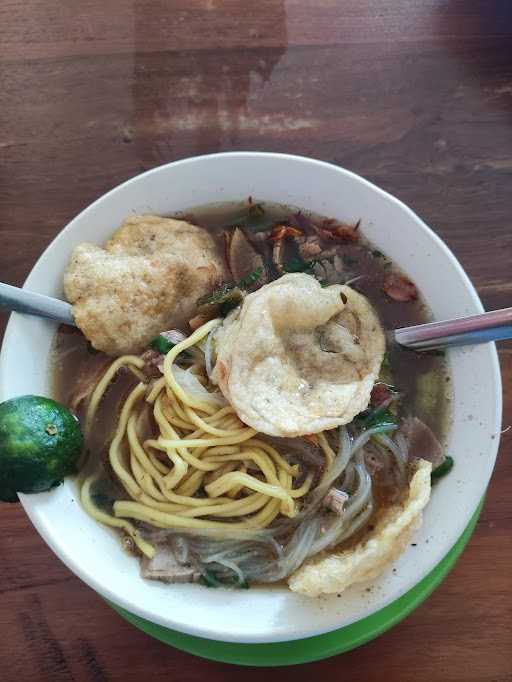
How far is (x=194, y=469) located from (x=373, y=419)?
633 mm

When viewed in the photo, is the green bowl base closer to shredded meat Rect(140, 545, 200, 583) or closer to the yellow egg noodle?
shredded meat Rect(140, 545, 200, 583)

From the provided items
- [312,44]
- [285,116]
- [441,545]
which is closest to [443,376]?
[441,545]

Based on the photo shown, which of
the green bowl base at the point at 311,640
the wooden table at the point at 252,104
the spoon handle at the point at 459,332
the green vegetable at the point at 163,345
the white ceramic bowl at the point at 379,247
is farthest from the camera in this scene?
the wooden table at the point at 252,104

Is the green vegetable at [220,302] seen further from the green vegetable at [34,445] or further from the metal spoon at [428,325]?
the green vegetable at [34,445]

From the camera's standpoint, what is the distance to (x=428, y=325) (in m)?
2.13

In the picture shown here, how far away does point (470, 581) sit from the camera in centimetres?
242

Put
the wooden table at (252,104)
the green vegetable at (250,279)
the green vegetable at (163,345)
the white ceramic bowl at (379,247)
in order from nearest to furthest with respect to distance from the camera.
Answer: the white ceramic bowl at (379,247) < the green vegetable at (163,345) < the green vegetable at (250,279) < the wooden table at (252,104)

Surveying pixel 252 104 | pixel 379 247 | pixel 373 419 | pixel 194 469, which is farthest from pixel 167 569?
pixel 252 104

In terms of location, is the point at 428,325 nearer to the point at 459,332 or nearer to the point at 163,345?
the point at 459,332

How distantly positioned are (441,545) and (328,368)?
2.15 ft

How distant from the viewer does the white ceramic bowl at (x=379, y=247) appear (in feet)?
6.68

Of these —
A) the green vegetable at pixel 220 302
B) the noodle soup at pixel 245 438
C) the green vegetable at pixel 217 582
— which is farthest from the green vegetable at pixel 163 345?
the green vegetable at pixel 217 582

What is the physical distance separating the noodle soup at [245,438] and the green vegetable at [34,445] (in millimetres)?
209

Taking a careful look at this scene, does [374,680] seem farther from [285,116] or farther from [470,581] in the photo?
[285,116]
